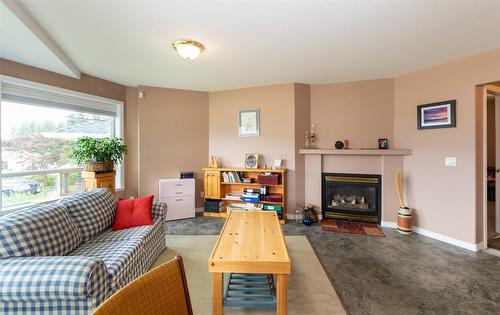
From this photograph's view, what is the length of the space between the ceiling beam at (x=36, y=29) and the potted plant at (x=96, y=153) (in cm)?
104

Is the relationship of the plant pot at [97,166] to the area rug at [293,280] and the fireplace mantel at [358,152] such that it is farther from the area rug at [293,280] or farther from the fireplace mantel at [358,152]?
the fireplace mantel at [358,152]

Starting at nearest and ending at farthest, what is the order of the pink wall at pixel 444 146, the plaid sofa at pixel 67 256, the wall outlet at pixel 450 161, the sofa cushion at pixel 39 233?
the plaid sofa at pixel 67 256 → the sofa cushion at pixel 39 233 → the pink wall at pixel 444 146 → the wall outlet at pixel 450 161

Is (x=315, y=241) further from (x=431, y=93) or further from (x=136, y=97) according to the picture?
(x=136, y=97)

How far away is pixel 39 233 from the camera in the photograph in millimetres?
1601

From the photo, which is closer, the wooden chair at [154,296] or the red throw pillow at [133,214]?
the wooden chair at [154,296]

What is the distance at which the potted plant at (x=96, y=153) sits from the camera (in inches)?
119

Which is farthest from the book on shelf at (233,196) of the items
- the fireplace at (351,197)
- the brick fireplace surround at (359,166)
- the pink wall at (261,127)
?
the fireplace at (351,197)

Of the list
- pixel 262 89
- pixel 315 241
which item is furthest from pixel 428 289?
pixel 262 89

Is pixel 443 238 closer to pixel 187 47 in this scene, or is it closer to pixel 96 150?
pixel 187 47

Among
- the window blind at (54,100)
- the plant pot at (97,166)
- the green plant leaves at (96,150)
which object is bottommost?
the plant pot at (97,166)

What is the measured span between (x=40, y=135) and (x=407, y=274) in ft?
16.2

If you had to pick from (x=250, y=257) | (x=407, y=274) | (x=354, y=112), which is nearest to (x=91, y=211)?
(x=250, y=257)

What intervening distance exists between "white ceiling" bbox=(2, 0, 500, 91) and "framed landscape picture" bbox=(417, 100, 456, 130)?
1.94 ft

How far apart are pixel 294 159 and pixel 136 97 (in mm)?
3252
